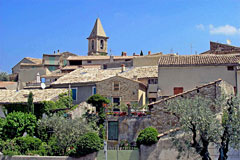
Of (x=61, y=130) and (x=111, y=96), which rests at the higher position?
(x=111, y=96)

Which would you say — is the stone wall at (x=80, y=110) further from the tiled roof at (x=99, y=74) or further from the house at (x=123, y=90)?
the tiled roof at (x=99, y=74)

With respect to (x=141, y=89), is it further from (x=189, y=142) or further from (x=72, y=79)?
(x=189, y=142)

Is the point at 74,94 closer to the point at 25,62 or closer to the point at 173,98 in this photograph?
the point at 173,98

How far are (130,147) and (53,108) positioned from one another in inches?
528

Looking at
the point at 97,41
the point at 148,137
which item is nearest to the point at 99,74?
the point at 148,137

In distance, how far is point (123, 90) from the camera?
42.6m

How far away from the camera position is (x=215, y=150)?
2656cm

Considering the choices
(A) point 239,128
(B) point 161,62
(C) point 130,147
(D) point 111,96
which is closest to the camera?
(A) point 239,128

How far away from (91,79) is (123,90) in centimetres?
572

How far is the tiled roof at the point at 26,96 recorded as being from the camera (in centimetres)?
4233

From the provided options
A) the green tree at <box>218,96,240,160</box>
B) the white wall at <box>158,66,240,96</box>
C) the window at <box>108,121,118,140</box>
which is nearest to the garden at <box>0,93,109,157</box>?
the window at <box>108,121,118,140</box>

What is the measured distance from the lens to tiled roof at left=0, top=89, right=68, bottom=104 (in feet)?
139

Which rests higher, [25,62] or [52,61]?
[25,62]

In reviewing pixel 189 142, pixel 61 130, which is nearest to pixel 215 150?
pixel 189 142
